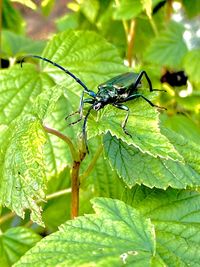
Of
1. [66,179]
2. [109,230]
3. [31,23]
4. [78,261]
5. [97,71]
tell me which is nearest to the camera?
[78,261]

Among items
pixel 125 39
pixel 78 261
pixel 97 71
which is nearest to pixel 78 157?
pixel 78 261

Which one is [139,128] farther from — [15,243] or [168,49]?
[168,49]

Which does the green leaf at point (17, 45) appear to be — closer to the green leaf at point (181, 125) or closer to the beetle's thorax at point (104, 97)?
the green leaf at point (181, 125)

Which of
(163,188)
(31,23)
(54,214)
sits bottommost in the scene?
(54,214)

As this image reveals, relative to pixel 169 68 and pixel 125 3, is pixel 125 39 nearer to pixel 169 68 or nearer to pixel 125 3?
pixel 169 68

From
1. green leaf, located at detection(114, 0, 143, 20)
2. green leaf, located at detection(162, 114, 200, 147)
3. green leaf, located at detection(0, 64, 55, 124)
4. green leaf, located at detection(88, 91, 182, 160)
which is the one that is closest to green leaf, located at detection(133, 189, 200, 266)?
green leaf, located at detection(88, 91, 182, 160)

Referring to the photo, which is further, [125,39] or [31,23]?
[31,23]

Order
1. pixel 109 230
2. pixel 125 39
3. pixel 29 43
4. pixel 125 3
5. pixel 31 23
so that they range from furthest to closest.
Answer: pixel 31 23
pixel 125 39
pixel 29 43
pixel 125 3
pixel 109 230

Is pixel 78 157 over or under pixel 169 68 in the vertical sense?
under
